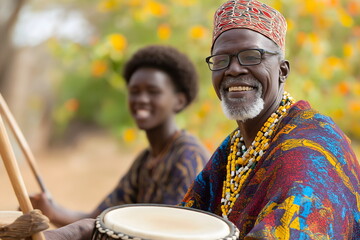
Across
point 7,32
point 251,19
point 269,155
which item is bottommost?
point 269,155

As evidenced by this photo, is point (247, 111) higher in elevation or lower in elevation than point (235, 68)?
lower

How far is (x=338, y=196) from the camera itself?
223cm

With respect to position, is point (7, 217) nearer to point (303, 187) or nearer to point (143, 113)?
point (303, 187)

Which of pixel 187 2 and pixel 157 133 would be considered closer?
pixel 157 133

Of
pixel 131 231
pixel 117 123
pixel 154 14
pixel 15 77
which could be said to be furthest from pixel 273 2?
pixel 15 77

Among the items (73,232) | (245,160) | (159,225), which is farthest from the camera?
(245,160)

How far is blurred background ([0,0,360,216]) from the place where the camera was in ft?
20.1

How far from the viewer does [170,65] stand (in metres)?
4.41

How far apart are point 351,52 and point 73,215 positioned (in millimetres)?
3794

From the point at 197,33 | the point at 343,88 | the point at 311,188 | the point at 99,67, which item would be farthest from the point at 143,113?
the point at 343,88

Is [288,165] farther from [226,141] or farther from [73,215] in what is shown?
[73,215]

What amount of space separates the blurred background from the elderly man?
2.98 m

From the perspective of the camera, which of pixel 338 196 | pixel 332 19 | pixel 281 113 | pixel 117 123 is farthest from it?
pixel 117 123

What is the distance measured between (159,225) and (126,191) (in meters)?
2.50
